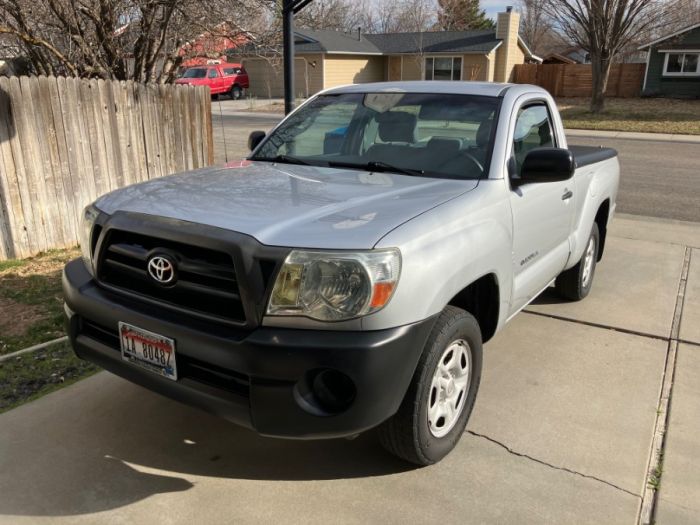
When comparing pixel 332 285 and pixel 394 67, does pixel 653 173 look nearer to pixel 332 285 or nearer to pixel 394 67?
pixel 332 285

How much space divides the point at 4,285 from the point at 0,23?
313cm

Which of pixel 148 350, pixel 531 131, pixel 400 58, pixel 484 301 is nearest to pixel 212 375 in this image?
pixel 148 350

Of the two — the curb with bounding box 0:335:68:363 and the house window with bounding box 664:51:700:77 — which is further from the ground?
the house window with bounding box 664:51:700:77

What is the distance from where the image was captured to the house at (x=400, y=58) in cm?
3584

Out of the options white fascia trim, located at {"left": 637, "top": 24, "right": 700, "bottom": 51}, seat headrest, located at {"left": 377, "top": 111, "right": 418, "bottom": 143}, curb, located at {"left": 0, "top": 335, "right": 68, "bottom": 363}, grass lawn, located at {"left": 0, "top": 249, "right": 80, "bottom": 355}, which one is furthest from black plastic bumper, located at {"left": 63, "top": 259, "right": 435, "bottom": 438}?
white fascia trim, located at {"left": 637, "top": 24, "right": 700, "bottom": 51}

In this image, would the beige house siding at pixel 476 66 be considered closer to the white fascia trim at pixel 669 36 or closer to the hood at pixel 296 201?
the white fascia trim at pixel 669 36

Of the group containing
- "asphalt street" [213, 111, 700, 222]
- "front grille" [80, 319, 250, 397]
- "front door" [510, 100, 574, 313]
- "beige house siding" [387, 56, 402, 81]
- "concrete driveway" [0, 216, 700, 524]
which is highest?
"beige house siding" [387, 56, 402, 81]

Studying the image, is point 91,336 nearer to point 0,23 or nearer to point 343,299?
point 343,299

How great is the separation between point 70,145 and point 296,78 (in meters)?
33.5

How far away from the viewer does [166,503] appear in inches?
106

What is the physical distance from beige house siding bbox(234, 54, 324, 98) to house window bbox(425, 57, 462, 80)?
6.74m

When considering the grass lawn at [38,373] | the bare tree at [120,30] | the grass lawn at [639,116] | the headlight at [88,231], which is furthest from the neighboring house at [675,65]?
the headlight at [88,231]

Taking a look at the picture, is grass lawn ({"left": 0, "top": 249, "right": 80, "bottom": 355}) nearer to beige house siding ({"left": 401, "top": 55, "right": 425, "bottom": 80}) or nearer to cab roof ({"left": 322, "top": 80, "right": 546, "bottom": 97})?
cab roof ({"left": 322, "top": 80, "right": 546, "bottom": 97})

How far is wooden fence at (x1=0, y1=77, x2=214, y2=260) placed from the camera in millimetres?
5809
